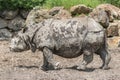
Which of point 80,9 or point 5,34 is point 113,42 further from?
point 5,34

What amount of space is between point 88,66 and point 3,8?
4.78 metres

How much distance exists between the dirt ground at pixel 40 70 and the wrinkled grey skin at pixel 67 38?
275 millimetres

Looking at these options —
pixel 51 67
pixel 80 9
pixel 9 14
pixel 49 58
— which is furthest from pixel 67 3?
pixel 49 58

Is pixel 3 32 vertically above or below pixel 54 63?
below

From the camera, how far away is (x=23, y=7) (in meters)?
14.5

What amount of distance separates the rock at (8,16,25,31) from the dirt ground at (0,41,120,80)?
2737 millimetres

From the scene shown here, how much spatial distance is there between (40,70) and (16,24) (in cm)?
485

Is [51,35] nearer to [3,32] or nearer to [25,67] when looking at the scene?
[25,67]

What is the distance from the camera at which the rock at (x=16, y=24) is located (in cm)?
1459

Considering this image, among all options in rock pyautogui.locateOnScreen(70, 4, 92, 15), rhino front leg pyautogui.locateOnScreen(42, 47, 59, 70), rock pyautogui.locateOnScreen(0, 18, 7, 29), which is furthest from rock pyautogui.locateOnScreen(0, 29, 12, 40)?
rhino front leg pyautogui.locateOnScreen(42, 47, 59, 70)

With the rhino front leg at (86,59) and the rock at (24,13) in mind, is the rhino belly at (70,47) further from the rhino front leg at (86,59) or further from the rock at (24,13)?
the rock at (24,13)

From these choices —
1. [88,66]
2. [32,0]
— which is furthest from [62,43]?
[32,0]

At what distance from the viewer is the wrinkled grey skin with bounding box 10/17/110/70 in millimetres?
9703

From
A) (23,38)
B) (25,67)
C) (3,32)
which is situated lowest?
(3,32)
